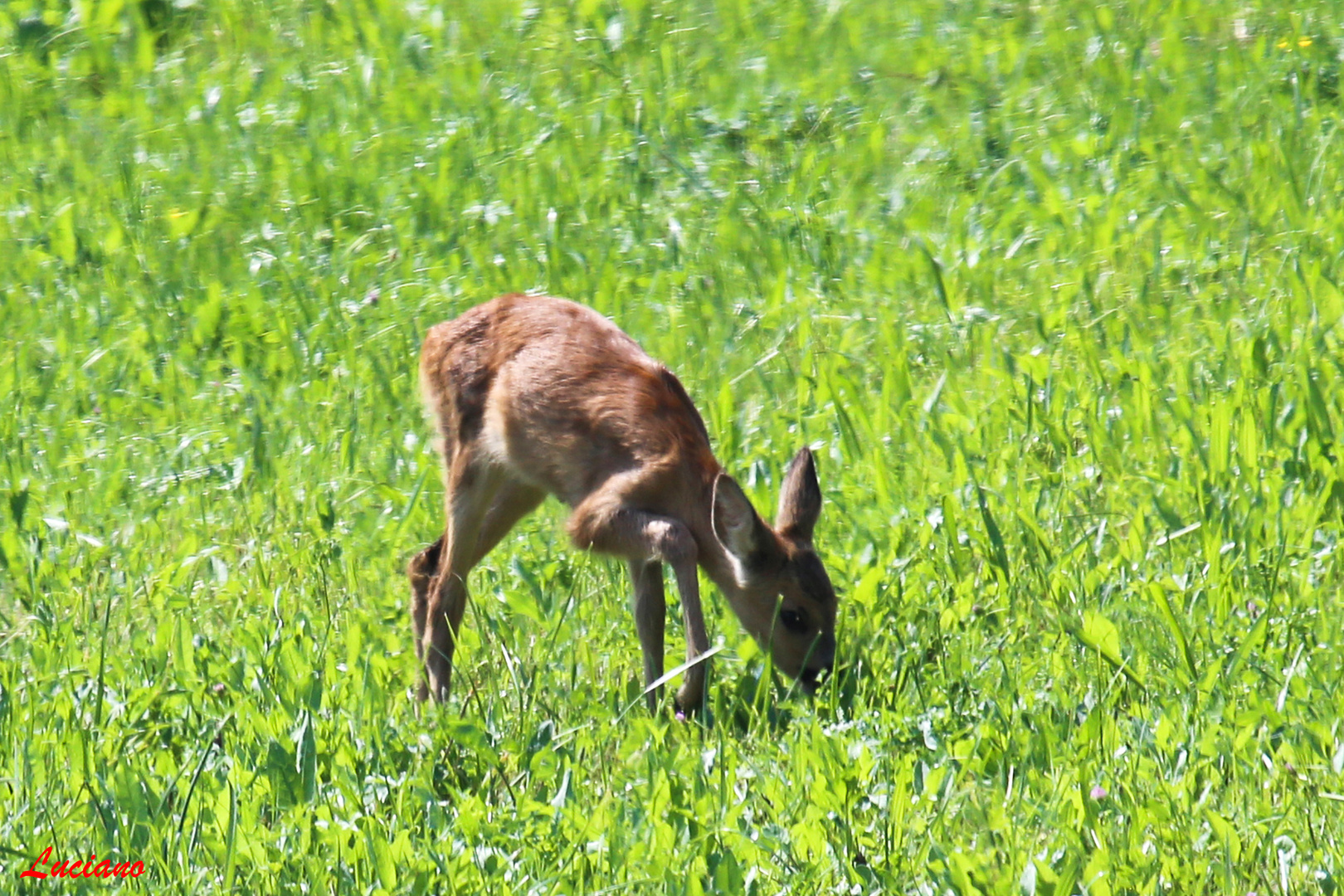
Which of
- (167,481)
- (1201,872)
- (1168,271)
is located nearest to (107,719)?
(167,481)

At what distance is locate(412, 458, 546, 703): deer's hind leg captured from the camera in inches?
252

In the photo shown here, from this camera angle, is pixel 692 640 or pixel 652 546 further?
pixel 652 546

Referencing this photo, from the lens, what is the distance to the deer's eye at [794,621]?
6176 millimetres

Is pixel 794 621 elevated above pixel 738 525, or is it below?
below

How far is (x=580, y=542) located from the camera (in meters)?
6.27

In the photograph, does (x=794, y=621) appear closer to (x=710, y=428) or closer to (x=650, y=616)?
(x=650, y=616)

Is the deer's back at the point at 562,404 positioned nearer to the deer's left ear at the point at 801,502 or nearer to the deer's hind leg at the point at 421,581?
the deer's left ear at the point at 801,502

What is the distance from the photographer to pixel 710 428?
7824 millimetres

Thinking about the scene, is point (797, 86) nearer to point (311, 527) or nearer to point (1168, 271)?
point (1168, 271)

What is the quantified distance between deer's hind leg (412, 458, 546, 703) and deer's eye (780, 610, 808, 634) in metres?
1.21
